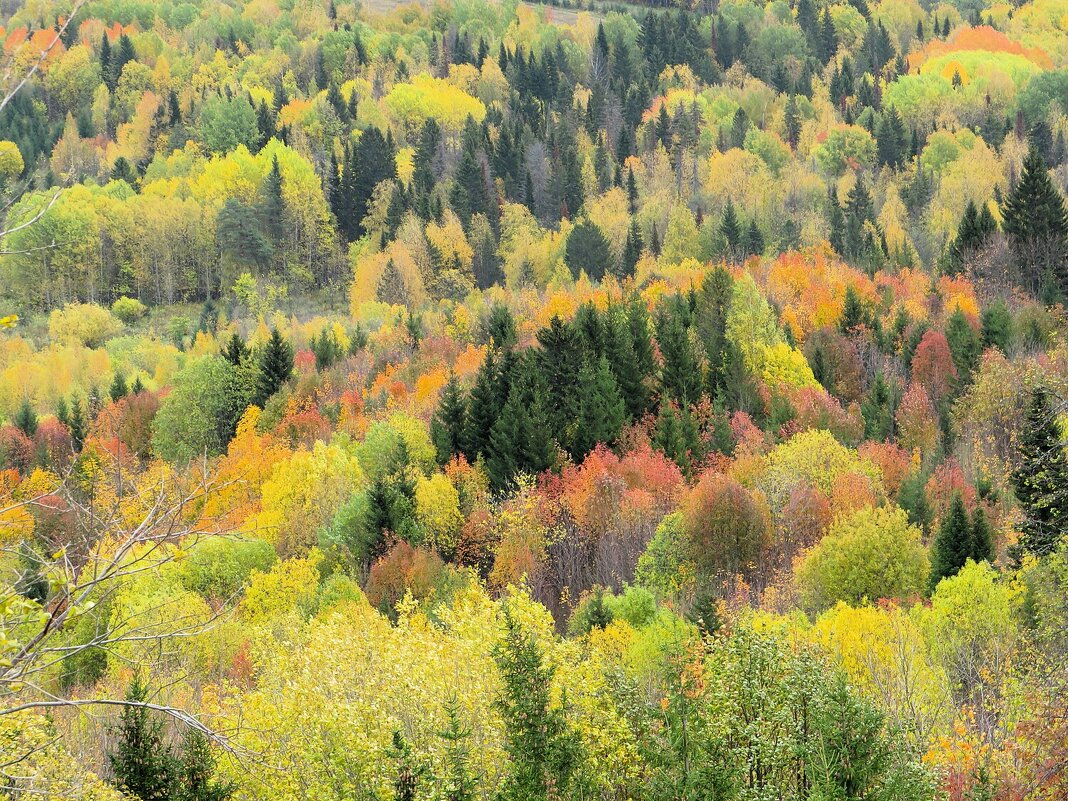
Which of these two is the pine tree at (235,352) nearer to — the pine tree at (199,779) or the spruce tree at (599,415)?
the spruce tree at (599,415)

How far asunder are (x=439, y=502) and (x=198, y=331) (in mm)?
69594

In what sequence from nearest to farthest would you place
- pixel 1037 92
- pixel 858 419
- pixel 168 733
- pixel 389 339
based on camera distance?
1. pixel 168 733
2. pixel 858 419
3. pixel 389 339
4. pixel 1037 92

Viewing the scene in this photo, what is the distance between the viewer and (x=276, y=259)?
16012 cm

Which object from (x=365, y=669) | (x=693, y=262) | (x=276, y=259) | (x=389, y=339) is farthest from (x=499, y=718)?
(x=276, y=259)

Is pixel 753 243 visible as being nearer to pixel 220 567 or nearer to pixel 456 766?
pixel 220 567

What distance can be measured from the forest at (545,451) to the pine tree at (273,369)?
324 mm

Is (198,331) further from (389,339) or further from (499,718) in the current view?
(499,718)

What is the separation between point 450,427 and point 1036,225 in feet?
195

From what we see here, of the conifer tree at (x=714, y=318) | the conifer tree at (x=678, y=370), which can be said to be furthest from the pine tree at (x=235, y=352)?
the conifer tree at (x=714, y=318)

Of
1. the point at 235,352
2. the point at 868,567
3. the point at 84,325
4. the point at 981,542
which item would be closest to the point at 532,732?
the point at 981,542

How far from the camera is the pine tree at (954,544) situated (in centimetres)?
5050

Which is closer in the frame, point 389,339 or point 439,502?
point 439,502

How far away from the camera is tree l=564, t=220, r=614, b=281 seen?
13888 cm

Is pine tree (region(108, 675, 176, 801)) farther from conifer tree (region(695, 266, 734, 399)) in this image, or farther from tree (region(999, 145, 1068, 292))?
tree (region(999, 145, 1068, 292))
